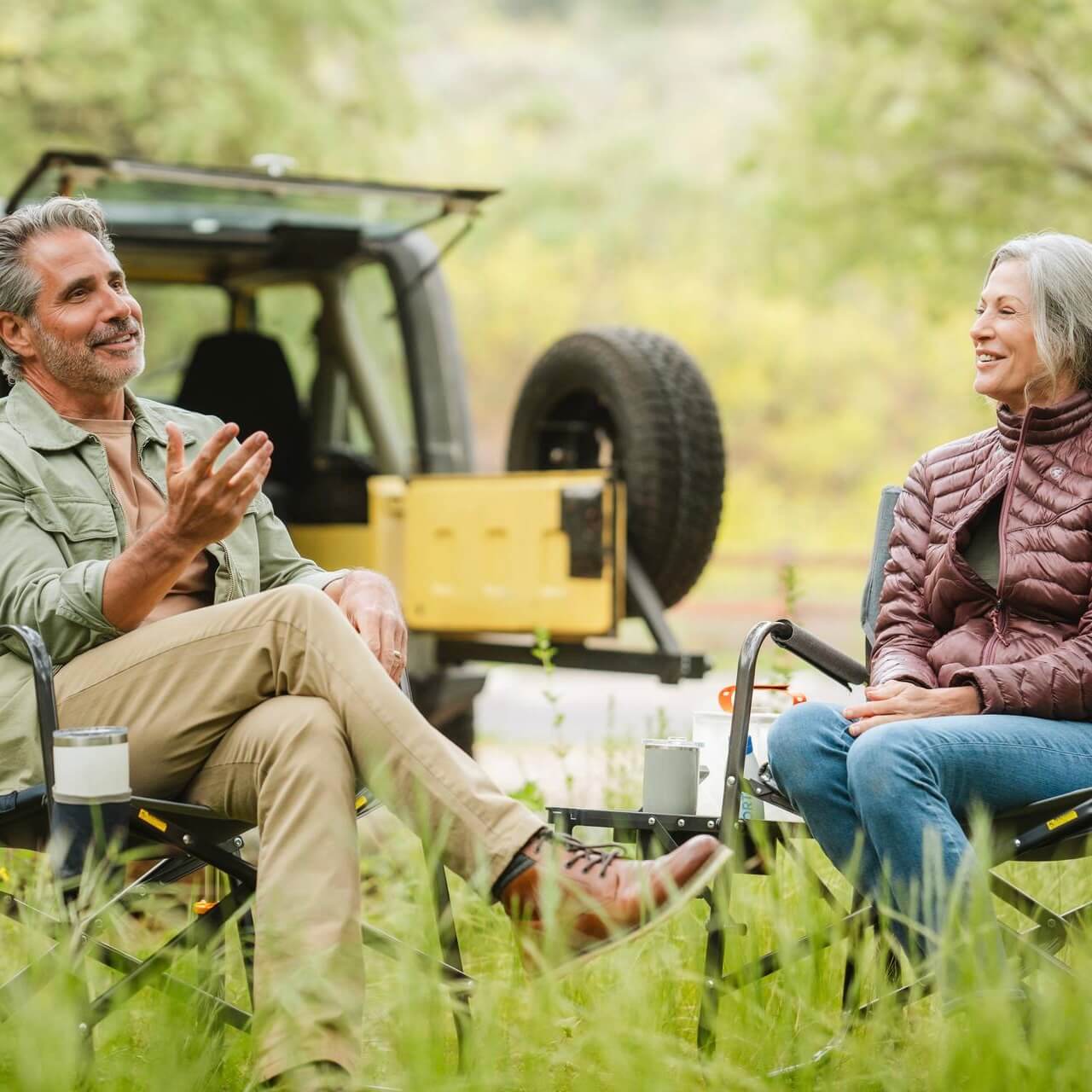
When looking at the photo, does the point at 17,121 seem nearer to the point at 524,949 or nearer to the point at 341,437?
the point at 341,437

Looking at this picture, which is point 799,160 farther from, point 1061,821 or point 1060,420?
point 1061,821

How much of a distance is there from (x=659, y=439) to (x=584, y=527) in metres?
0.38

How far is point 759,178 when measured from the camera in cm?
1789

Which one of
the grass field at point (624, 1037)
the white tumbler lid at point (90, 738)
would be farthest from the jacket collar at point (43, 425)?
the grass field at point (624, 1037)

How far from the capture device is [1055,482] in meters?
2.73

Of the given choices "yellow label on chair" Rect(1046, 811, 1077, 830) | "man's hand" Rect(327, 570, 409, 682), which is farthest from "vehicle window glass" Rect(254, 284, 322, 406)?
"yellow label on chair" Rect(1046, 811, 1077, 830)

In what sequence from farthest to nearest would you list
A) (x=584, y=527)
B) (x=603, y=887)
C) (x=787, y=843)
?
(x=584, y=527) → (x=787, y=843) → (x=603, y=887)

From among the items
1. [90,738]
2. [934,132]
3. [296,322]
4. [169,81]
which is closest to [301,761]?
[90,738]

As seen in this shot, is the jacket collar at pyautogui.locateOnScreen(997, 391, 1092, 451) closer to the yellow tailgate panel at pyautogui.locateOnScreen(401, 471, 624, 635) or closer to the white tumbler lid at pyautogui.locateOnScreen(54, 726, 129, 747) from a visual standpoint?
the white tumbler lid at pyautogui.locateOnScreen(54, 726, 129, 747)

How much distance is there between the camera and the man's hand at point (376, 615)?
277 centimetres

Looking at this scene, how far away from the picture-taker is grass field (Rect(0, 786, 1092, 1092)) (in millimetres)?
2049

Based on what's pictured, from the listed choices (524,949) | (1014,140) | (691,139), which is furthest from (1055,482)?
(691,139)

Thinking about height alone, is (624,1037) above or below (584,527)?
below

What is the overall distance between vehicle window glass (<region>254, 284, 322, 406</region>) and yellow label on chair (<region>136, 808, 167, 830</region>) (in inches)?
158
